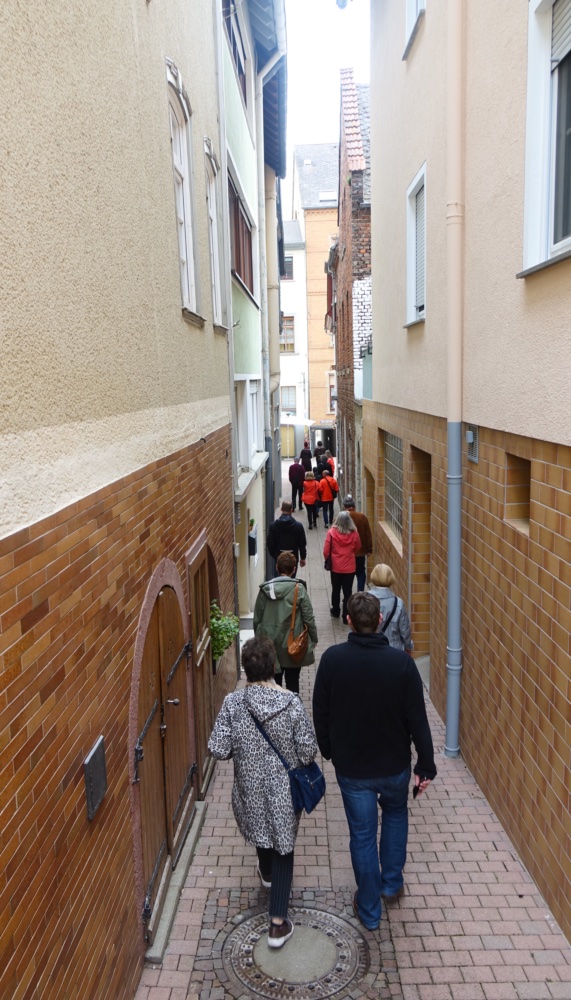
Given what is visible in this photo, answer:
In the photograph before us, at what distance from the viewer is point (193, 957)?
4.34m

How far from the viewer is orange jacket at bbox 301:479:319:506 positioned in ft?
63.8

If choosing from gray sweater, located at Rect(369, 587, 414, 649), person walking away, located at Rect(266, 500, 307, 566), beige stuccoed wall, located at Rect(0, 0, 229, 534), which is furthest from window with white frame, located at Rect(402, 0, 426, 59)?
gray sweater, located at Rect(369, 587, 414, 649)

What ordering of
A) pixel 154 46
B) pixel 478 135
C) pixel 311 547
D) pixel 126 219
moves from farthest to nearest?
1. pixel 311 547
2. pixel 478 135
3. pixel 154 46
4. pixel 126 219

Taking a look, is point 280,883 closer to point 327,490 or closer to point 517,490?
point 517,490

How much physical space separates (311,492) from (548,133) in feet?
49.9

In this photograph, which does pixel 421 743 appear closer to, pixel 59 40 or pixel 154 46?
pixel 59 40

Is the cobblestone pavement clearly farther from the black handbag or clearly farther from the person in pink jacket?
the person in pink jacket

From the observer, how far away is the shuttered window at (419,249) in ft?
28.7

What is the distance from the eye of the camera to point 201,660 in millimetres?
6367

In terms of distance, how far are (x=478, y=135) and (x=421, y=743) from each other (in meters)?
4.30

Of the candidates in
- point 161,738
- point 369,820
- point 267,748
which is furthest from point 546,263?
point 161,738

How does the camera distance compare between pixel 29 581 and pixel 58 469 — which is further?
pixel 58 469

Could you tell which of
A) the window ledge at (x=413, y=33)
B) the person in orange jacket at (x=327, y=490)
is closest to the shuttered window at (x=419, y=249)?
the window ledge at (x=413, y=33)

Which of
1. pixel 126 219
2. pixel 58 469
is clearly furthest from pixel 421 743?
pixel 126 219
